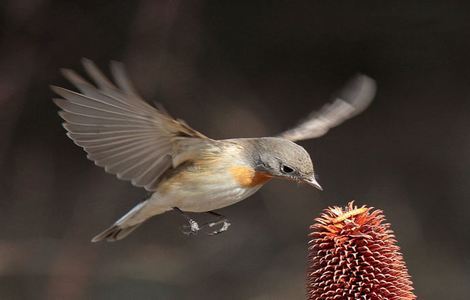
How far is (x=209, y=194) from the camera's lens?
3816 millimetres

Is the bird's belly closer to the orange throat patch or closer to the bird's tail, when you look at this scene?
the orange throat patch

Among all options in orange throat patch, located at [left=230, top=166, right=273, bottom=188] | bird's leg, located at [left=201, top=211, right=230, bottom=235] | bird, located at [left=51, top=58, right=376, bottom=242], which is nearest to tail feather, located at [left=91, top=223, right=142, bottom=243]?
bird, located at [left=51, top=58, right=376, bottom=242]

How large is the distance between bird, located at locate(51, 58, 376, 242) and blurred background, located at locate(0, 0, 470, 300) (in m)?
3.67

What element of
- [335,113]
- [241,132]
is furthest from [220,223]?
[241,132]

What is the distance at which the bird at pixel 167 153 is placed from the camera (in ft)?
12.1

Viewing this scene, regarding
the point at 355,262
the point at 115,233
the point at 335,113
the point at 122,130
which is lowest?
the point at 355,262

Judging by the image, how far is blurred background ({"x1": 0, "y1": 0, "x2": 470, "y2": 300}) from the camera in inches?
313

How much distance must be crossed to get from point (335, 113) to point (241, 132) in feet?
13.0

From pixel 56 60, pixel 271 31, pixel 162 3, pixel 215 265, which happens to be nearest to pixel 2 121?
pixel 56 60

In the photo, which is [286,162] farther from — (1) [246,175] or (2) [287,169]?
(1) [246,175]

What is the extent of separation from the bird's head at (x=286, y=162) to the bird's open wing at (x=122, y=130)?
10.2 inches

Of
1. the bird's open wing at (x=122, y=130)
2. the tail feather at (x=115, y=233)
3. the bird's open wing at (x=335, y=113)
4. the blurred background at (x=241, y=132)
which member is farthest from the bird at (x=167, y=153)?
the blurred background at (x=241, y=132)

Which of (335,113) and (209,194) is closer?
(209,194)

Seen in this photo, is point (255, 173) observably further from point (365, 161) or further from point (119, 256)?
point (365, 161)
